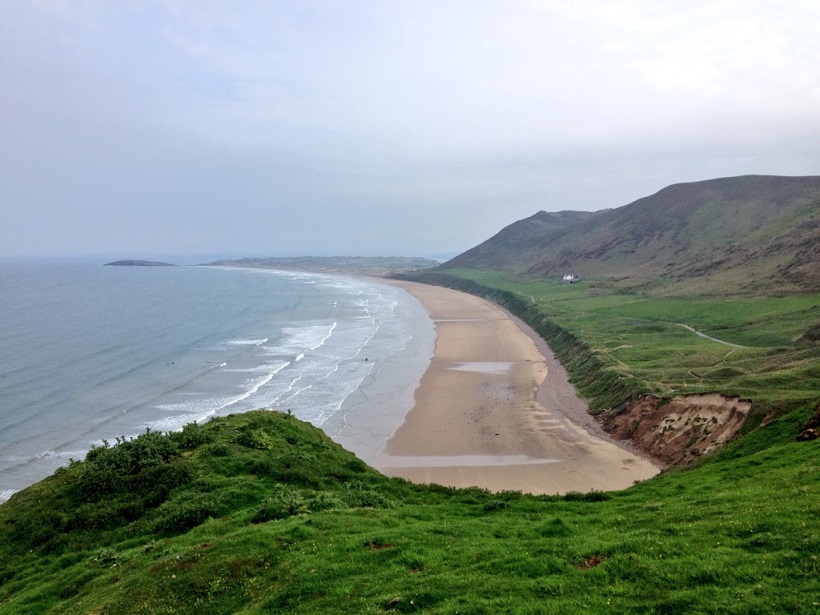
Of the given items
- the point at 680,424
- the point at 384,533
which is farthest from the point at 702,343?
the point at 384,533

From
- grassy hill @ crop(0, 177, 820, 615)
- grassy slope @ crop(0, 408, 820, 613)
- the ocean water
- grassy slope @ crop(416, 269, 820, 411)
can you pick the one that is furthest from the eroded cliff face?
the ocean water

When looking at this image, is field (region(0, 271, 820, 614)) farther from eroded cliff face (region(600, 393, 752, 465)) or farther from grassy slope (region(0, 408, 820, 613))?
eroded cliff face (region(600, 393, 752, 465))

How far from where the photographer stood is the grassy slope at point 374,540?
393 inches

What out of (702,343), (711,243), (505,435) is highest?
(711,243)

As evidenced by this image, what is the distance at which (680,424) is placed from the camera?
3472 cm

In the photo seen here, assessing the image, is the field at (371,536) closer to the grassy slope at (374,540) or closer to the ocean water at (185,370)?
the grassy slope at (374,540)

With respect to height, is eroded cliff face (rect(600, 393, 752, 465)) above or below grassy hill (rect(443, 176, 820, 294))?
below

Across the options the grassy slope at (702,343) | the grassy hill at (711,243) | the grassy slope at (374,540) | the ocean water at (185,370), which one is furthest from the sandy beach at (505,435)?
the grassy hill at (711,243)

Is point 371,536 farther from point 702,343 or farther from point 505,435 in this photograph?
point 702,343

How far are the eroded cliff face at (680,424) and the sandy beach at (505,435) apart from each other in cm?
146

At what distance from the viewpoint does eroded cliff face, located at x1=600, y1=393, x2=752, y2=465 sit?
102 ft

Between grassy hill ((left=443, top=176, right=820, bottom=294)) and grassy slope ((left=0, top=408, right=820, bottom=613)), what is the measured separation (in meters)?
70.5

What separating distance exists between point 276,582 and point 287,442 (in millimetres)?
12550

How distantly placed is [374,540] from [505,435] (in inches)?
1088
